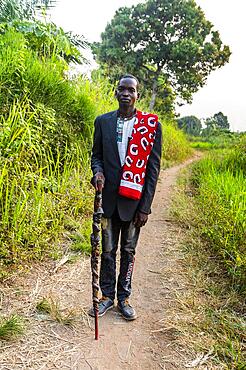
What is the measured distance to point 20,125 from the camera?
11.7 ft

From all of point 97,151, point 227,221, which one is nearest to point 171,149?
point 227,221

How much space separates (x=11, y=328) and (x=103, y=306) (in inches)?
26.9

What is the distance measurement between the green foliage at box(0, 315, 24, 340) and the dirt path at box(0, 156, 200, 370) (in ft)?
0.16

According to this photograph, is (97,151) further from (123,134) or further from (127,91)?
(127,91)

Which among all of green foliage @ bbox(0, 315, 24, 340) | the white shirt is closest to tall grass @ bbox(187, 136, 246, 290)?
the white shirt

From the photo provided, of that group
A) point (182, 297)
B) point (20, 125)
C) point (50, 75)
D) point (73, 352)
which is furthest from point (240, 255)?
point (50, 75)

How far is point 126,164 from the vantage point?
2396mm

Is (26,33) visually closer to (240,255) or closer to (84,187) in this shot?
(84,187)

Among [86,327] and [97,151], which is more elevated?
[97,151]

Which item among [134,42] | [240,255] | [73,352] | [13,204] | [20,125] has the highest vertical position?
[134,42]

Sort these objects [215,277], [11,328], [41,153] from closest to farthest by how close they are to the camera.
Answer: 1. [11,328]
2. [215,277]
3. [41,153]

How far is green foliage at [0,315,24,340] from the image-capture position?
2213 mm

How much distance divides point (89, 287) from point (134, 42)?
1657 centimetres

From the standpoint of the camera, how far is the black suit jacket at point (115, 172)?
2.42m
